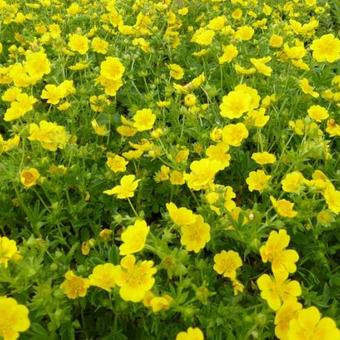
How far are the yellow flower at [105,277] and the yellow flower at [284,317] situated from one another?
532 millimetres

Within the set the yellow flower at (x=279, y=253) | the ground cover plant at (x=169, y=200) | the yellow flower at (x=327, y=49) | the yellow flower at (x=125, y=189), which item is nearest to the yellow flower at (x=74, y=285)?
the ground cover plant at (x=169, y=200)

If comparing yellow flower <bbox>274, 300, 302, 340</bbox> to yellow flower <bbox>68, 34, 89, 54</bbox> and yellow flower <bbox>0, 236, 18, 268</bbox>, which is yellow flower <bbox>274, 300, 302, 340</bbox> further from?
yellow flower <bbox>68, 34, 89, 54</bbox>

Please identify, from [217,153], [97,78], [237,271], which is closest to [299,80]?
[217,153]

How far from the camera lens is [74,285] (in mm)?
1777

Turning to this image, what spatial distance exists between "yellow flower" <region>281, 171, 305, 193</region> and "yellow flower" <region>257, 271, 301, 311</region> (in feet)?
1.25

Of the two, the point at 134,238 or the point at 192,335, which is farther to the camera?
the point at 134,238

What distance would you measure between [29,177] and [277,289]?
108cm

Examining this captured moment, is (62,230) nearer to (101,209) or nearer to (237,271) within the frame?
(101,209)

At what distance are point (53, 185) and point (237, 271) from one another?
33.5 inches

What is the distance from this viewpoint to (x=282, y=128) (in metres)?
2.78

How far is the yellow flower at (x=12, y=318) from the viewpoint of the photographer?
1.56m

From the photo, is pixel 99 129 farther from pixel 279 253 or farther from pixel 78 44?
pixel 279 253

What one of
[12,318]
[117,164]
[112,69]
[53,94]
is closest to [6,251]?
[12,318]

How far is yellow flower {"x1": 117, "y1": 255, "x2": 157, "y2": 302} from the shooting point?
64.0 inches
